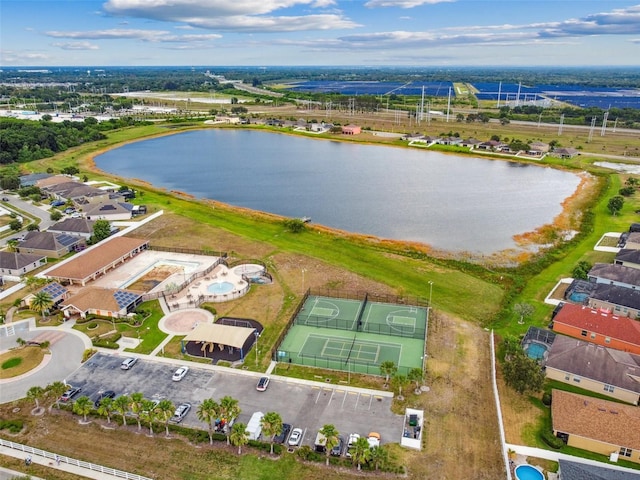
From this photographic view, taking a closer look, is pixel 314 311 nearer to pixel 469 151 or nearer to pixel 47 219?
pixel 47 219

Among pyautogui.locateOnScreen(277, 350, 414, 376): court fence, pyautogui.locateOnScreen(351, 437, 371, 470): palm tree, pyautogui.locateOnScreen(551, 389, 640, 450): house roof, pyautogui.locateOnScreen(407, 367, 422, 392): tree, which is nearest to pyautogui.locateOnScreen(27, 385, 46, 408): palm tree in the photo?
pyautogui.locateOnScreen(277, 350, 414, 376): court fence

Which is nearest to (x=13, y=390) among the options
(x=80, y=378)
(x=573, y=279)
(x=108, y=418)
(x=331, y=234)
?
(x=80, y=378)

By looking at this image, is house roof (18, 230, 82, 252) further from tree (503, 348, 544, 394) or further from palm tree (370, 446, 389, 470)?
tree (503, 348, 544, 394)

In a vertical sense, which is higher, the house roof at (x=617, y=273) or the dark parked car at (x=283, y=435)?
the house roof at (x=617, y=273)

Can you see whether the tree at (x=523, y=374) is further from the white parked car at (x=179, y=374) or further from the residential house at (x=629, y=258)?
the residential house at (x=629, y=258)

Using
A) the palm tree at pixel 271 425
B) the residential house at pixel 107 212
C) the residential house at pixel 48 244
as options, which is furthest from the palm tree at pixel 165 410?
the residential house at pixel 107 212

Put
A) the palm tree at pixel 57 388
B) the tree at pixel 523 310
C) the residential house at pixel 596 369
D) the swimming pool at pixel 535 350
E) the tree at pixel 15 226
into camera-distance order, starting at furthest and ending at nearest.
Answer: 1. the tree at pixel 15 226
2. the tree at pixel 523 310
3. the swimming pool at pixel 535 350
4. the residential house at pixel 596 369
5. the palm tree at pixel 57 388
